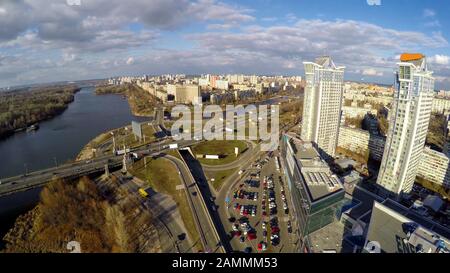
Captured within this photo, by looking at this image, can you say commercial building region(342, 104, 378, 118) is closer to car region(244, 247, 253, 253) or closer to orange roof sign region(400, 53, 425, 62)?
orange roof sign region(400, 53, 425, 62)

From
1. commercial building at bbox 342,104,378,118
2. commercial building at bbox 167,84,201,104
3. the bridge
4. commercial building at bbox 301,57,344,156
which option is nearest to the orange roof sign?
commercial building at bbox 301,57,344,156

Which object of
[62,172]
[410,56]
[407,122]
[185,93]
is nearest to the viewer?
[410,56]

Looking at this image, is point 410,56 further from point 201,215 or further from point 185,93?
point 185,93

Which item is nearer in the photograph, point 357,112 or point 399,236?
point 399,236

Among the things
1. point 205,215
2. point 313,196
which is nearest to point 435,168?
point 313,196

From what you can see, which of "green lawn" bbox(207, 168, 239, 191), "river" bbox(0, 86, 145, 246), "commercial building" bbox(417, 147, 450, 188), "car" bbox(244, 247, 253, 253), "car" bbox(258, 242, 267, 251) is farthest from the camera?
"green lawn" bbox(207, 168, 239, 191)

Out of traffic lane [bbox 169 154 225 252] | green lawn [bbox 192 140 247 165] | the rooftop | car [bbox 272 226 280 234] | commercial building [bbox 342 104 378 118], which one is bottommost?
car [bbox 272 226 280 234]
